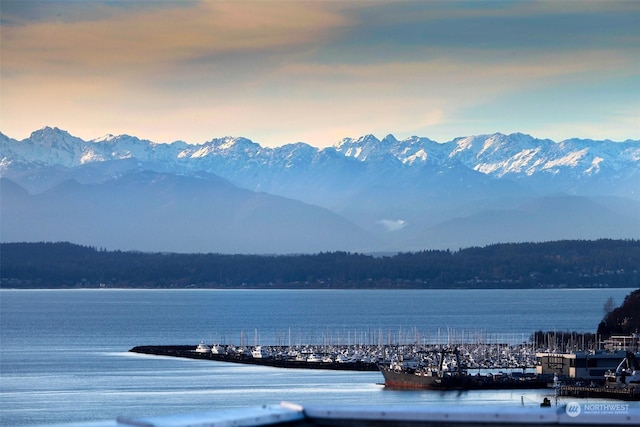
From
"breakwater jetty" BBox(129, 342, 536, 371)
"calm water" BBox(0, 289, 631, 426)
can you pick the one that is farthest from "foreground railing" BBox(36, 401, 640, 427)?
"breakwater jetty" BBox(129, 342, 536, 371)

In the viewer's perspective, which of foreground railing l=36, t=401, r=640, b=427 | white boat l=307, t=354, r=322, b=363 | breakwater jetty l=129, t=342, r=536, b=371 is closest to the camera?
foreground railing l=36, t=401, r=640, b=427

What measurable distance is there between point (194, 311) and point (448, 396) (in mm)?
131178

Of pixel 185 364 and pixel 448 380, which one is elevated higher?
pixel 185 364

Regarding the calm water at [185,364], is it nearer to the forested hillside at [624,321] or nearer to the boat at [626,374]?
the boat at [626,374]

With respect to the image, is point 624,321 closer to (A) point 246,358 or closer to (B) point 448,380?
(A) point 246,358

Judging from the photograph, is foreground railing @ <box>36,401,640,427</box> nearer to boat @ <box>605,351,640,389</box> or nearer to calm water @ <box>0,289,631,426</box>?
calm water @ <box>0,289,631,426</box>

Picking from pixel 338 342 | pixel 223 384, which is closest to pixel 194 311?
pixel 338 342

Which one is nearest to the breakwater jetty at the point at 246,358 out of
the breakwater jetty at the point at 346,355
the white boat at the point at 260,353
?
the breakwater jetty at the point at 346,355

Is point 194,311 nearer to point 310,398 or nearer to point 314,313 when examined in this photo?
point 314,313

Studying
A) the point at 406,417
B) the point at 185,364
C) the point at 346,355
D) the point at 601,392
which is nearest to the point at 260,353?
the point at 346,355

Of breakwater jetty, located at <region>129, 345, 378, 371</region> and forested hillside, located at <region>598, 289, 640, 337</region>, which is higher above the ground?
forested hillside, located at <region>598, 289, 640, 337</region>

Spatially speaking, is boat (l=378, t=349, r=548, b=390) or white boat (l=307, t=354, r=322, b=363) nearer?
boat (l=378, t=349, r=548, b=390)

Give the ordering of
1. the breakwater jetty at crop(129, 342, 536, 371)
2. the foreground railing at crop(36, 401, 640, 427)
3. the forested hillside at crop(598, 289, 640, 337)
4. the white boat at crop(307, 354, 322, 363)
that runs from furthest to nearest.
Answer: the forested hillside at crop(598, 289, 640, 337), the white boat at crop(307, 354, 322, 363), the breakwater jetty at crop(129, 342, 536, 371), the foreground railing at crop(36, 401, 640, 427)

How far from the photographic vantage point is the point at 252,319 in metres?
172
